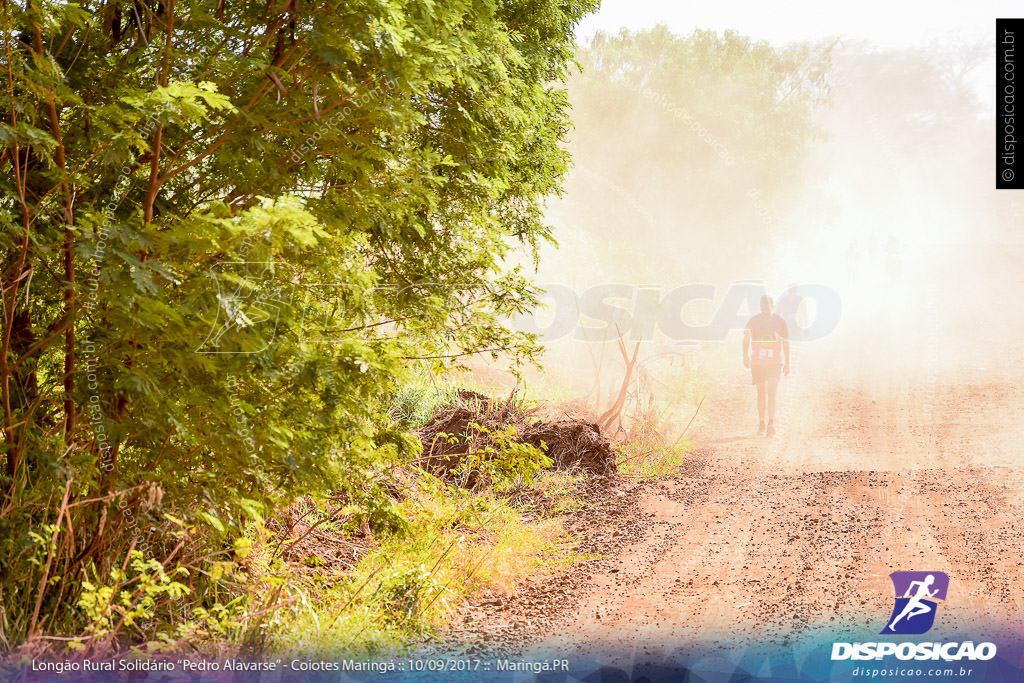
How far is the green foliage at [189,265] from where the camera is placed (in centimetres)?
421

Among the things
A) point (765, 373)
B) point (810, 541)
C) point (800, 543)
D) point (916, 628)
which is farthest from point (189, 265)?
point (765, 373)

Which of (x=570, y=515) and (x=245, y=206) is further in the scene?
(x=570, y=515)

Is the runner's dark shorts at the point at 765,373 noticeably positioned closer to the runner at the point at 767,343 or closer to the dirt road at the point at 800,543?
the runner at the point at 767,343

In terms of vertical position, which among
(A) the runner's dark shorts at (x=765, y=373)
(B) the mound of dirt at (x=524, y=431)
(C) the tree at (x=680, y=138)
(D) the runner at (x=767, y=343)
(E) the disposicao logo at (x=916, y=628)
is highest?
(C) the tree at (x=680, y=138)

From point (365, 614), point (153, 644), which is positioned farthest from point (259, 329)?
point (365, 614)

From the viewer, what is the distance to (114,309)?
427cm

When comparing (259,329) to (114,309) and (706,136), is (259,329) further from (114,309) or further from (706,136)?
(706,136)

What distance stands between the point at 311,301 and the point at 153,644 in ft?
6.40

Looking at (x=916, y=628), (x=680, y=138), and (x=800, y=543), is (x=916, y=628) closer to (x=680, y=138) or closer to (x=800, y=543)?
(x=800, y=543)

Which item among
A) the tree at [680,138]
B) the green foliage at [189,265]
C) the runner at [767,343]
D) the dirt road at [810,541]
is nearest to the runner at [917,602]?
the dirt road at [810,541]

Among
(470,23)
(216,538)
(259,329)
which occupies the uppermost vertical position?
(470,23)

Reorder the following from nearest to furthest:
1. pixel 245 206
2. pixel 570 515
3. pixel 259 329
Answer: pixel 259 329
pixel 245 206
pixel 570 515

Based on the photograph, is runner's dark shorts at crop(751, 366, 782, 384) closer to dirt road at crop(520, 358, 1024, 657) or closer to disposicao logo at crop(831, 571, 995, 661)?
dirt road at crop(520, 358, 1024, 657)

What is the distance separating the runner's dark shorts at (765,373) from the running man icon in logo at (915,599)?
19.7 ft
